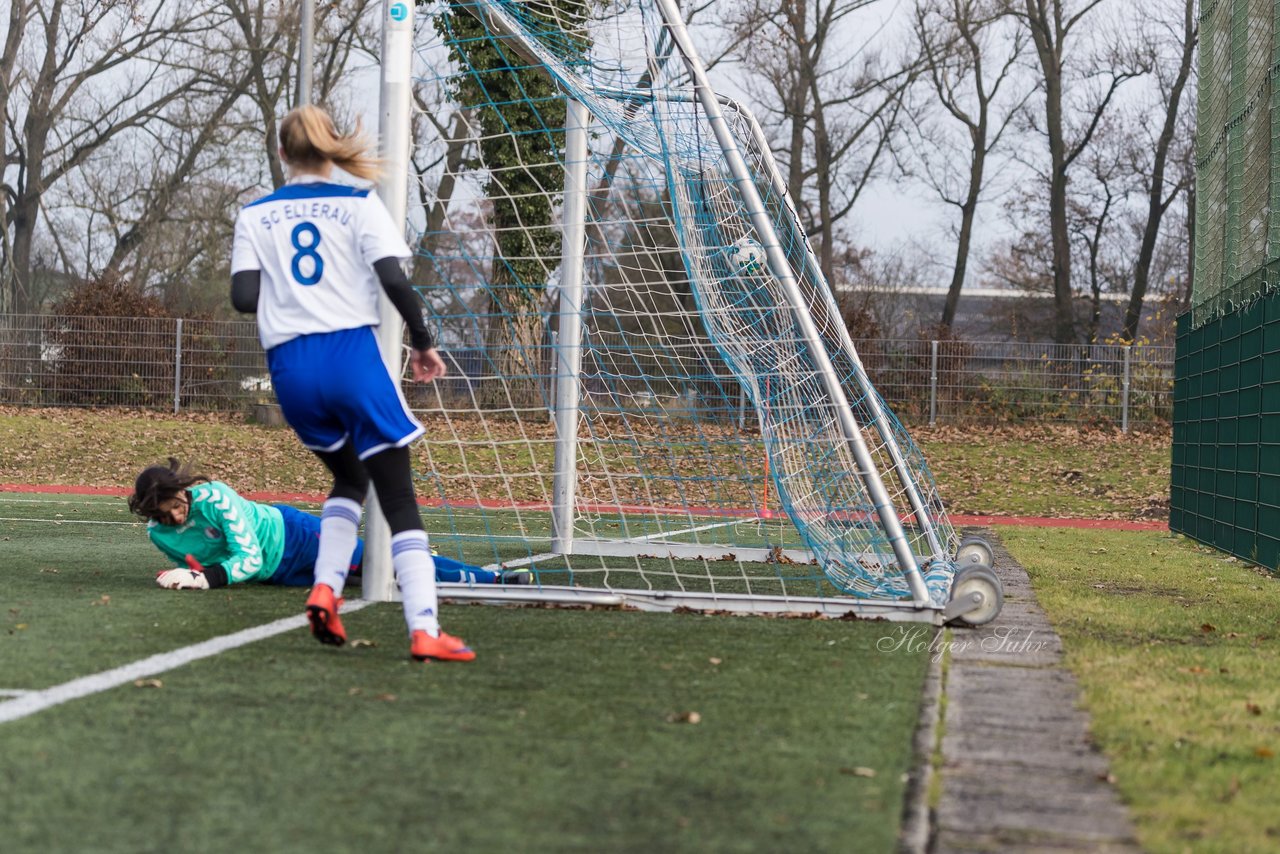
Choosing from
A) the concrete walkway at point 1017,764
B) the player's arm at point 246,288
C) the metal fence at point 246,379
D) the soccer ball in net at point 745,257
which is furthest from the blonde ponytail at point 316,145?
the metal fence at point 246,379

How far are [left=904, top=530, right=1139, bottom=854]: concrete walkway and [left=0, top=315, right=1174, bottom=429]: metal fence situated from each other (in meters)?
18.5

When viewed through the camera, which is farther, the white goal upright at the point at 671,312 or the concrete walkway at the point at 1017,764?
the white goal upright at the point at 671,312

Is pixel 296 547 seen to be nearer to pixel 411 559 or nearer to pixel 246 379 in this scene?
pixel 411 559

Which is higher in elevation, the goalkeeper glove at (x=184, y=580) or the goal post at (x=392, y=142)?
the goal post at (x=392, y=142)

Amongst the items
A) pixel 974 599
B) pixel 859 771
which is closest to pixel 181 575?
pixel 974 599

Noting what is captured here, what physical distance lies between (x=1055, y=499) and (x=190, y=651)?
1544cm

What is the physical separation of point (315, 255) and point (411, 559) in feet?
3.54

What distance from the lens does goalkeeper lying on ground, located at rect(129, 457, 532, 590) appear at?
6.18 meters

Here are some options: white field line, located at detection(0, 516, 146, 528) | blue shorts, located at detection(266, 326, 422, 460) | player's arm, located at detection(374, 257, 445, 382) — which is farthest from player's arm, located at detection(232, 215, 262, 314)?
white field line, located at detection(0, 516, 146, 528)

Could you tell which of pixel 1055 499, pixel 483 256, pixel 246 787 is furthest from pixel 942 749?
pixel 1055 499

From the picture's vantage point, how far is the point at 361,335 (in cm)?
463

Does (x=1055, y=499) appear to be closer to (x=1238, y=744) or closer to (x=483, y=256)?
(x=483, y=256)

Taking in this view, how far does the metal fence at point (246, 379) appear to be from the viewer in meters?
23.2

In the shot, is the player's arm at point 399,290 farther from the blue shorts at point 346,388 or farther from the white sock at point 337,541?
the white sock at point 337,541
